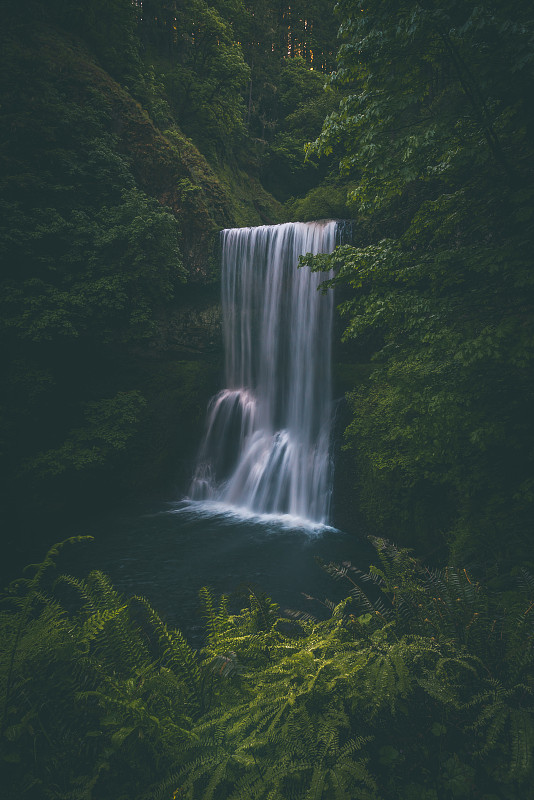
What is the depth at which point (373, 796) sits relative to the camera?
5.25ft

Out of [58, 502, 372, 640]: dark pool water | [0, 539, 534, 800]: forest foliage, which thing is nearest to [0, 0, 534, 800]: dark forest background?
[0, 539, 534, 800]: forest foliage

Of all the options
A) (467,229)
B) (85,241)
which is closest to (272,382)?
(85,241)

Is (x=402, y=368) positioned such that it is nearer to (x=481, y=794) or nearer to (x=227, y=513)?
(x=481, y=794)

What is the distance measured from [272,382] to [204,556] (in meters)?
7.24

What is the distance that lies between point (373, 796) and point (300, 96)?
100 feet

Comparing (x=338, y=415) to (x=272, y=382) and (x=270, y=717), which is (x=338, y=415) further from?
(x=270, y=717)

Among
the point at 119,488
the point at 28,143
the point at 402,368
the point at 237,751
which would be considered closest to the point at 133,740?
the point at 237,751

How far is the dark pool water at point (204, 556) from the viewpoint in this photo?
22.8ft

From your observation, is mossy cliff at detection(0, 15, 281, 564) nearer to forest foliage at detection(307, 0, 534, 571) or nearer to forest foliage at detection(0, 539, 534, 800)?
forest foliage at detection(307, 0, 534, 571)

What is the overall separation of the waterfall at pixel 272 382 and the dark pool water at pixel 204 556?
1345 millimetres

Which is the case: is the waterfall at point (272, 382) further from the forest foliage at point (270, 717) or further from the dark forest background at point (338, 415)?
the forest foliage at point (270, 717)

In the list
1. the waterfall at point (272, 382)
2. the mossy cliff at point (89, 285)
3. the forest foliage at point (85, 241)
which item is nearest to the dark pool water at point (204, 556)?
the waterfall at point (272, 382)

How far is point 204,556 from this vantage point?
8.50 metres

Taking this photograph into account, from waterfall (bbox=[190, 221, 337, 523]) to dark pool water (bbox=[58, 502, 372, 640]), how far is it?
1.34 m
